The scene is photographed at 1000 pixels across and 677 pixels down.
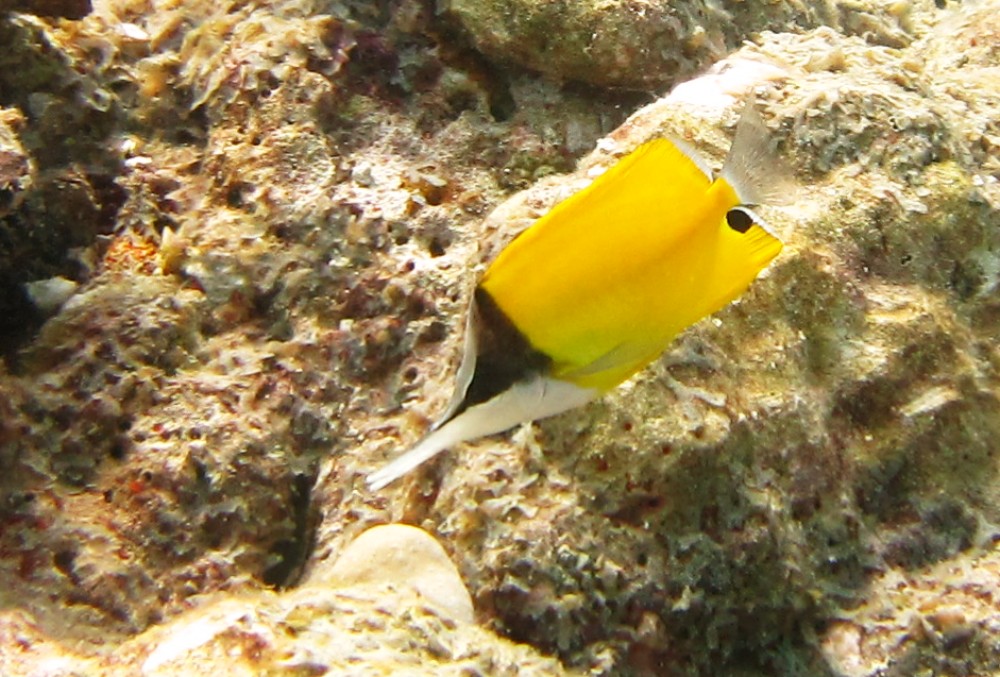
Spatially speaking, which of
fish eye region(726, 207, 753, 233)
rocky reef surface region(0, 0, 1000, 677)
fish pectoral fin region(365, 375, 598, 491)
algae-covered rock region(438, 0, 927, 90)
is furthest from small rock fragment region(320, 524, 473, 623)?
algae-covered rock region(438, 0, 927, 90)

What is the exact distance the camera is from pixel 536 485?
6.68 feet

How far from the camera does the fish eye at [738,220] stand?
1589 millimetres

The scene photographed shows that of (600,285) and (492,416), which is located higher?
(600,285)

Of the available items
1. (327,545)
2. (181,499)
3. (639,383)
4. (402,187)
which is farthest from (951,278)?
(181,499)

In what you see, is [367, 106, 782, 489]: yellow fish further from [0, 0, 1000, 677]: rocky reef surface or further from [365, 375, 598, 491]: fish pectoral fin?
[0, 0, 1000, 677]: rocky reef surface

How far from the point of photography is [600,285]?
1452 mm

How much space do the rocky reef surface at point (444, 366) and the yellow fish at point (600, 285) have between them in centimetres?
55

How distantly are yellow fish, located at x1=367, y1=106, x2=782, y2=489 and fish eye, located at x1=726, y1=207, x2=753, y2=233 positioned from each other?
0.02 metres

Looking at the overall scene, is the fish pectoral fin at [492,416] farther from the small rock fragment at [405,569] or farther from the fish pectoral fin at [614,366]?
the small rock fragment at [405,569]

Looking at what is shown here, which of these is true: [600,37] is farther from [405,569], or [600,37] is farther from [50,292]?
[50,292]

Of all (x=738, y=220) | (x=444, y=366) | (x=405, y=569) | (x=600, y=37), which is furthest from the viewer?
(x=600, y=37)

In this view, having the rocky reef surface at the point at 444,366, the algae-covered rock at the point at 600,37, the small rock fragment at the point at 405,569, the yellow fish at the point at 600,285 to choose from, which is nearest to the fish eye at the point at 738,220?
the yellow fish at the point at 600,285

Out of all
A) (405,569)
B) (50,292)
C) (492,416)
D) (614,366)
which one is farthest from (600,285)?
(50,292)

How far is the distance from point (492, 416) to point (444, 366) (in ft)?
3.33
